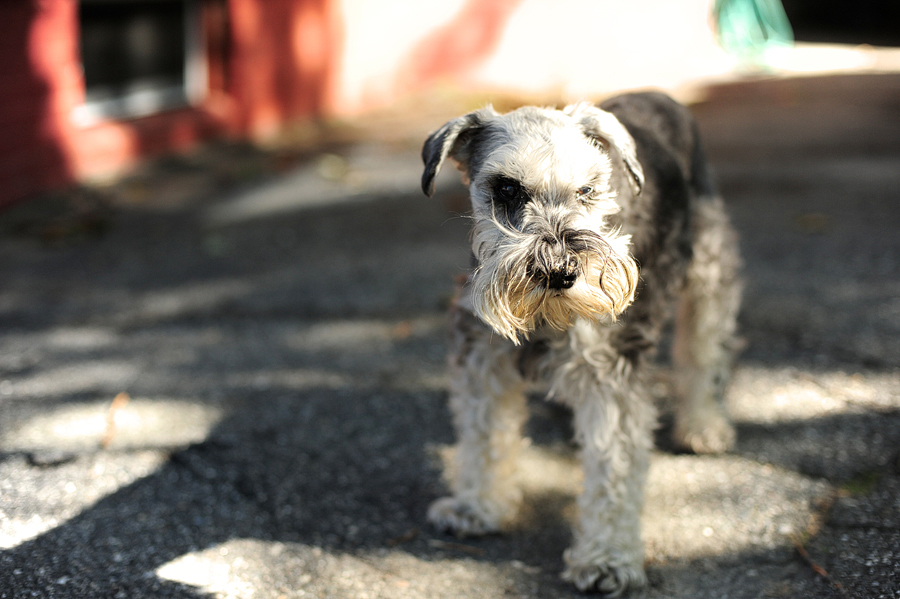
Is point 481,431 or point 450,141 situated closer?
point 450,141

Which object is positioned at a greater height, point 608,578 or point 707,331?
point 707,331

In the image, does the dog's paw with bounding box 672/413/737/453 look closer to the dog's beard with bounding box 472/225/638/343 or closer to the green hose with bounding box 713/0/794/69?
the dog's beard with bounding box 472/225/638/343

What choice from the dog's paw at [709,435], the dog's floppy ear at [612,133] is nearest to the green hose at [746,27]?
the dog's paw at [709,435]

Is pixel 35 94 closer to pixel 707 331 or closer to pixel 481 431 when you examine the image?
pixel 481 431

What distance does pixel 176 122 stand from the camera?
27.0ft

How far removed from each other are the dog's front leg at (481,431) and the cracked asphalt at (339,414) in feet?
0.31

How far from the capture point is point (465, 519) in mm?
3020

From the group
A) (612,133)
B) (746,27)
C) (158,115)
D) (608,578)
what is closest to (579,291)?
(612,133)

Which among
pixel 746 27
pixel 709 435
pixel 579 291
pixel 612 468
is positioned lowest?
pixel 709 435

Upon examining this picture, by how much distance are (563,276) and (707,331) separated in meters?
1.47

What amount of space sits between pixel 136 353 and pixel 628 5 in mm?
11431

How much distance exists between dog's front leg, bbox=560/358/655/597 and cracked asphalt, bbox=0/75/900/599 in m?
0.14

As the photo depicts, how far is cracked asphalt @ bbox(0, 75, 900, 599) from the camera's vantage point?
2766mm

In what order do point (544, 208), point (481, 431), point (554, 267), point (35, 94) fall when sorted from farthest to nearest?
point (35, 94), point (481, 431), point (544, 208), point (554, 267)
